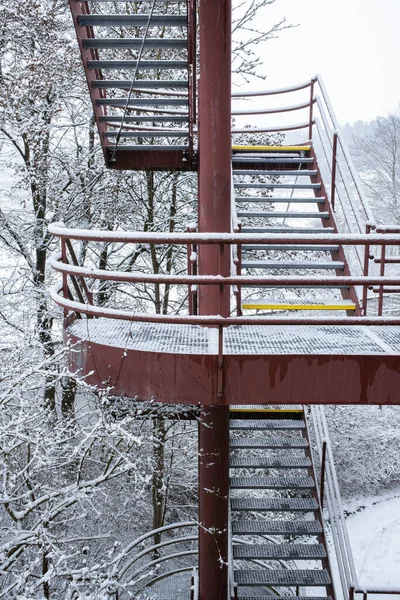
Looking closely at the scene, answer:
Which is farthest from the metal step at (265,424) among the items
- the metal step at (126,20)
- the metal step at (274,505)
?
the metal step at (126,20)

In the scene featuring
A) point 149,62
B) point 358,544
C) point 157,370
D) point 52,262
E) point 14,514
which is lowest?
point 358,544

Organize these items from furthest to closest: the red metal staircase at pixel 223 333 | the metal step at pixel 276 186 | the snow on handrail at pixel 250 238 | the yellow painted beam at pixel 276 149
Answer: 1. the yellow painted beam at pixel 276 149
2. the metal step at pixel 276 186
3. the red metal staircase at pixel 223 333
4. the snow on handrail at pixel 250 238

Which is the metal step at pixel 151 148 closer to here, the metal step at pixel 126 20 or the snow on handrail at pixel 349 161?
the metal step at pixel 126 20

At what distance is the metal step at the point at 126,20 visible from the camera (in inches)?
250

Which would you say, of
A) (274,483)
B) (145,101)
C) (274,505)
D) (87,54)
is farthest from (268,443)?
(87,54)

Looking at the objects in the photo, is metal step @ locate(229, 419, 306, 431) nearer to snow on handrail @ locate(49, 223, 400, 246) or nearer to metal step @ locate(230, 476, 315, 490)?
metal step @ locate(230, 476, 315, 490)

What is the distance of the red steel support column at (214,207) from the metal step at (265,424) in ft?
4.17

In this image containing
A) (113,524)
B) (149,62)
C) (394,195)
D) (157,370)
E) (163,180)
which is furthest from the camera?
(394,195)

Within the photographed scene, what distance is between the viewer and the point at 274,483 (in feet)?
22.4

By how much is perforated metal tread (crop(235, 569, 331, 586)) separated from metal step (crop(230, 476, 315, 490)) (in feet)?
3.00

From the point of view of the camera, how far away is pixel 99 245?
45.8 ft

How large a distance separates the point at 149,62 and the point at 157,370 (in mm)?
3959

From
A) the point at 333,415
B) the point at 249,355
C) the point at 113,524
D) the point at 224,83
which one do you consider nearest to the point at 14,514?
the point at 249,355

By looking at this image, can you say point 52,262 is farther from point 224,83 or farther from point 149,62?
point 149,62
